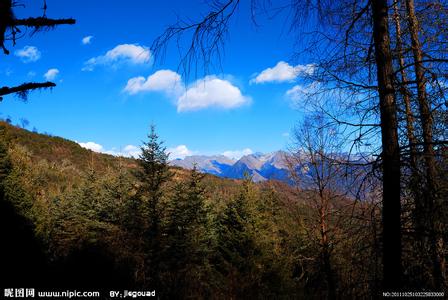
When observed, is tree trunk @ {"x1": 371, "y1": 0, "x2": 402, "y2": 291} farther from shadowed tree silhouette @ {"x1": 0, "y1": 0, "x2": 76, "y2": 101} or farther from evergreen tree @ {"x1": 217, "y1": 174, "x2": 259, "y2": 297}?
evergreen tree @ {"x1": 217, "y1": 174, "x2": 259, "y2": 297}

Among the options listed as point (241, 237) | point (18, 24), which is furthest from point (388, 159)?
point (241, 237)

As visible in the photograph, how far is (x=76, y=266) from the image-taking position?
16.0m

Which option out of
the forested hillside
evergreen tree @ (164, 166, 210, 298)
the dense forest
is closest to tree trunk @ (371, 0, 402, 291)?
the dense forest

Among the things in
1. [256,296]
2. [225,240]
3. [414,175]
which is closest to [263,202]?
[225,240]

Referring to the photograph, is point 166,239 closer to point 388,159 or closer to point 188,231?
point 188,231

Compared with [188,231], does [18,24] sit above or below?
above

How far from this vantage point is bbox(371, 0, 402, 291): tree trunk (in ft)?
9.46

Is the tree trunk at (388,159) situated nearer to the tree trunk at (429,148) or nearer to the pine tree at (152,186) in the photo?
the tree trunk at (429,148)

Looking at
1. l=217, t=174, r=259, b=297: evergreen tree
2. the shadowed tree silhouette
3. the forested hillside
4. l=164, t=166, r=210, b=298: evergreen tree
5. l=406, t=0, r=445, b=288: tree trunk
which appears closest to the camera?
the shadowed tree silhouette

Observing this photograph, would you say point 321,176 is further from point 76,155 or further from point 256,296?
point 76,155

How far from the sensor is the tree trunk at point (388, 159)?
114 inches

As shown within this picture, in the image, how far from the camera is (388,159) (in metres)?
2.96

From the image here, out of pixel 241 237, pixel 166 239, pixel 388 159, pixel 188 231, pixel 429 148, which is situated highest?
pixel 429 148

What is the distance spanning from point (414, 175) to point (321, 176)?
7.98 metres
